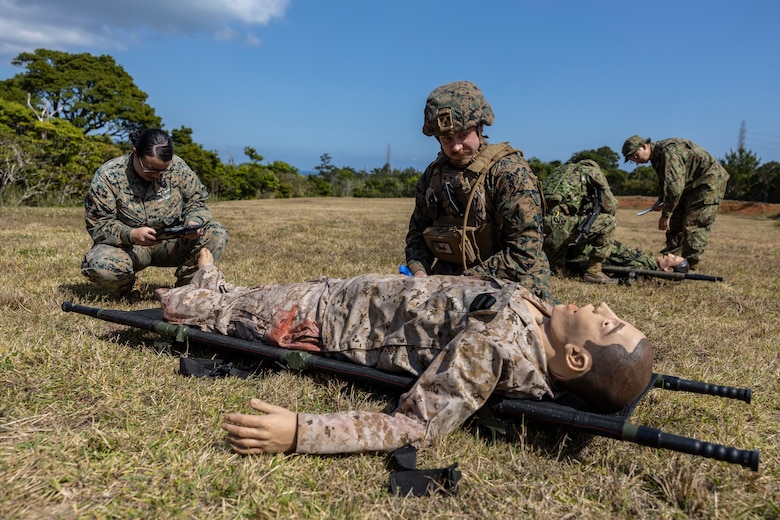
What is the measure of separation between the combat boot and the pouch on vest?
3.49 meters

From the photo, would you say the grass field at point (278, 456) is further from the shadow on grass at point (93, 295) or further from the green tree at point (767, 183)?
the green tree at point (767, 183)

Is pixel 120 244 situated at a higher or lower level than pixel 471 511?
higher

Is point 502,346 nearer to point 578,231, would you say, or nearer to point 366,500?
point 366,500

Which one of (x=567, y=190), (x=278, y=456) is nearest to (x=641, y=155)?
(x=567, y=190)

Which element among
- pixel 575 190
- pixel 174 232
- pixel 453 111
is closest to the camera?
pixel 453 111

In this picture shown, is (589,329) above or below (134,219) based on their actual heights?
below

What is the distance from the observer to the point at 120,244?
17.3 ft

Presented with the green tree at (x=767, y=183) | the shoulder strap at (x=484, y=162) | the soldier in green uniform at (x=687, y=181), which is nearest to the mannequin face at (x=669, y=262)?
the soldier in green uniform at (x=687, y=181)

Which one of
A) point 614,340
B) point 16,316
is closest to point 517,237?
point 614,340

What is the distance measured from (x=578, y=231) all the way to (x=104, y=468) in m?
6.34

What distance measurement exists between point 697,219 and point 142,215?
7704mm

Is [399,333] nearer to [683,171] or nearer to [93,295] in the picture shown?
[93,295]

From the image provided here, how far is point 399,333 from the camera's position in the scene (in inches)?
125

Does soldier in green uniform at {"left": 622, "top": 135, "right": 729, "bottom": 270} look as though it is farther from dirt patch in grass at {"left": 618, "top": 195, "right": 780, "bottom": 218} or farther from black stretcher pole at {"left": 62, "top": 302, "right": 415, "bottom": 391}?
dirt patch in grass at {"left": 618, "top": 195, "right": 780, "bottom": 218}
